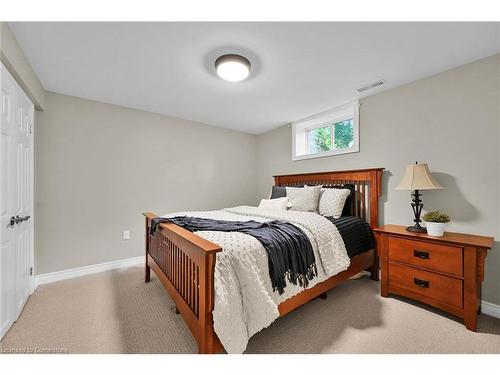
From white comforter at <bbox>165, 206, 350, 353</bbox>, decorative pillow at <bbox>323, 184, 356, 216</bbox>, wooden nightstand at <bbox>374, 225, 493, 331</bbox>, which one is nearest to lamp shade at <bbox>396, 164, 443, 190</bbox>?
wooden nightstand at <bbox>374, 225, 493, 331</bbox>

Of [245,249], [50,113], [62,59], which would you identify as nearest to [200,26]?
[62,59]

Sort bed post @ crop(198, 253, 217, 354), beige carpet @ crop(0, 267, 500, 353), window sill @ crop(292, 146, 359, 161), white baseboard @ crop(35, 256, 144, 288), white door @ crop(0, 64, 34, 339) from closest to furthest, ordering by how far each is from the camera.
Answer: bed post @ crop(198, 253, 217, 354), beige carpet @ crop(0, 267, 500, 353), white door @ crop(0, 64, 34, 339), white baseboard @ crop(35, 256, 144, 288), window sill @ crop(292, 146, 359, 161)

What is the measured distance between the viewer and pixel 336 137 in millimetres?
3332

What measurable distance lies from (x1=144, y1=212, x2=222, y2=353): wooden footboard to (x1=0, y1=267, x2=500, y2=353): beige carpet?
0.28m

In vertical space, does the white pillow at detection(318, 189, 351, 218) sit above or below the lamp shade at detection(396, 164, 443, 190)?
below

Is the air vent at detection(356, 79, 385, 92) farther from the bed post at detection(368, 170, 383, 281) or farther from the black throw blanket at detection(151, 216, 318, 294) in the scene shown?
the black throw blanket at detection(151, 216, 318, 294)

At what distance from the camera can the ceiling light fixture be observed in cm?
187

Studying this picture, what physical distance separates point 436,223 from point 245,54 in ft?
7.28

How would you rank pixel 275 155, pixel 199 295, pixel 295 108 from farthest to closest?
1. pixel 275 155
2. pixel 295 108
3. pixel 199 295

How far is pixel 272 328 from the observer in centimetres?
168

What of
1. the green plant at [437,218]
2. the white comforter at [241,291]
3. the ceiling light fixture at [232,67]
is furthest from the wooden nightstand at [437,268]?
the ceiling light fixture at [232,67]

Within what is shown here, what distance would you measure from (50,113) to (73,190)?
94 centimetres

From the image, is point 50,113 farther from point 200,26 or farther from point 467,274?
point 467,274

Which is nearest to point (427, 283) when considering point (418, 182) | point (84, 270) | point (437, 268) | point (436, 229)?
point (437, 268)
